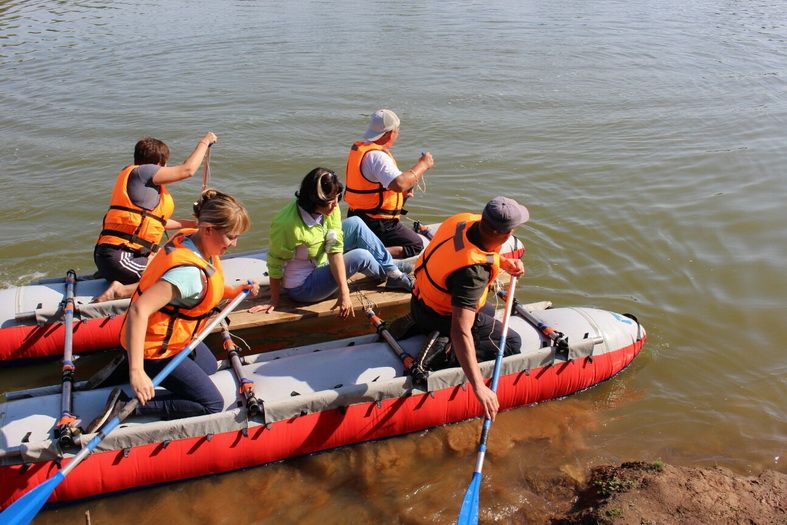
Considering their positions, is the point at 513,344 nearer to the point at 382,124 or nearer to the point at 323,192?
the point at 323,192

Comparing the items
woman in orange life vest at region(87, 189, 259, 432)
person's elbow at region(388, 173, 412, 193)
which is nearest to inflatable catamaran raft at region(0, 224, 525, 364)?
person's elbow at region(388, 173, 412, 193)

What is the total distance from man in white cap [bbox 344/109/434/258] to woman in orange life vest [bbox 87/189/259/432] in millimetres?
2112

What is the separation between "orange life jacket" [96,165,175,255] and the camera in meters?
5.97

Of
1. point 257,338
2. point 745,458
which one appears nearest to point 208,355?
point 257,338

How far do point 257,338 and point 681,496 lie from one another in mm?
3924

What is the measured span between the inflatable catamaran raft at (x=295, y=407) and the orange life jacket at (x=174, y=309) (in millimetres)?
582

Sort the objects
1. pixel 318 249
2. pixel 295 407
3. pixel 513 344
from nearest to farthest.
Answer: pixel 295 407 → pixel 513 344 → pixel 318 249

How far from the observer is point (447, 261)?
4.62m

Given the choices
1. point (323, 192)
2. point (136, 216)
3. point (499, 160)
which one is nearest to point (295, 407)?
point (323, 192)

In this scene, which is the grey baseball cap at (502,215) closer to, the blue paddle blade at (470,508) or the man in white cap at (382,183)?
the blue paddle blade at (470,508)

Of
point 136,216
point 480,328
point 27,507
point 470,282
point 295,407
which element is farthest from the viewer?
point 136,216

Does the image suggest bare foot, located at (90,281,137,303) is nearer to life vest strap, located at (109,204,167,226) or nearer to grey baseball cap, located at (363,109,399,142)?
life vest strap, located at (109,204,167,226)

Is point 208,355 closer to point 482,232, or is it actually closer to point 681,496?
point 482,232

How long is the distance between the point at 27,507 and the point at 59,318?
7.78 ft
